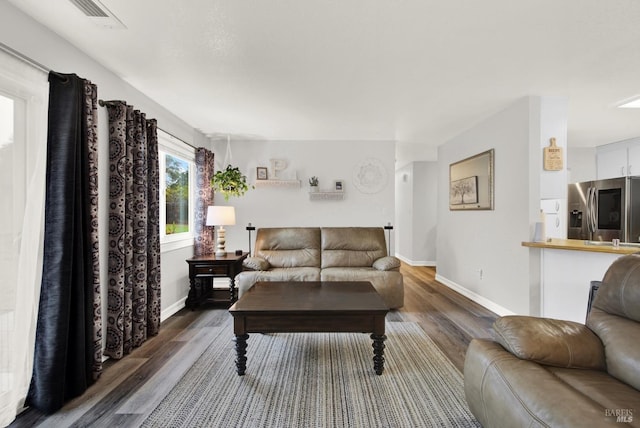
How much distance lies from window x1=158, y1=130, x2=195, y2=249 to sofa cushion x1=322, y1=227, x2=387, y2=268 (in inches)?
75.9

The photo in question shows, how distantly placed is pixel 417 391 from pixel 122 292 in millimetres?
2394

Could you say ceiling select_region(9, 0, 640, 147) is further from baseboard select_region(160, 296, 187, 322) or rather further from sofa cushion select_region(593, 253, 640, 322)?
baseboard select_region(160, 296, 187, 322)

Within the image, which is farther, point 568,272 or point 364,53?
point 568,272

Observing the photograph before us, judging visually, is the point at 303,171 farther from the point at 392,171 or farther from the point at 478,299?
the point at 478,299

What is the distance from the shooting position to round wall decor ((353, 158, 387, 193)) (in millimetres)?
4848

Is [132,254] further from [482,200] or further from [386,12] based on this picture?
[482,200]

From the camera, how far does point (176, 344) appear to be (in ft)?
9.04

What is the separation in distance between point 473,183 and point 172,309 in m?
4.22

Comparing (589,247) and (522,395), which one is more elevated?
(589,247)

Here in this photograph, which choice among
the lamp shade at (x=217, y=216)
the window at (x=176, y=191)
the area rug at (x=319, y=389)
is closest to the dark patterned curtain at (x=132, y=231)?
the window at (x=176, y=191)

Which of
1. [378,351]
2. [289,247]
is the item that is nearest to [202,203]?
[289,247]

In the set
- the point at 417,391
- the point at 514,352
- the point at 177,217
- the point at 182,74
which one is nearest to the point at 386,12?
the point at 182,74

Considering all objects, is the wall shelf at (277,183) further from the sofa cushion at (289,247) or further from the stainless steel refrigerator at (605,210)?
the stainless steel refrigerator at (605,210)

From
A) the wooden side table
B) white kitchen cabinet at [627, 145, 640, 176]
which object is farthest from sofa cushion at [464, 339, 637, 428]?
white kitchen cabinet at [627, 145, 640, 176]
